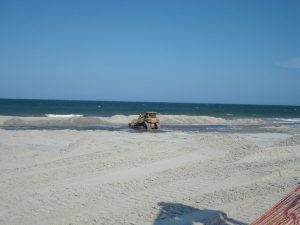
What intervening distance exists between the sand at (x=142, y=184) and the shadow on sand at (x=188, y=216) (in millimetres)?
21

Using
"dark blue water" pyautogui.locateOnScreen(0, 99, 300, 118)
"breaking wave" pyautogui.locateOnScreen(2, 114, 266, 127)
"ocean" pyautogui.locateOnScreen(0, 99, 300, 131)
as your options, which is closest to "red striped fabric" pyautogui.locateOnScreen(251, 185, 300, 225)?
"ocean" pyautogui.locateOnScreen(0, 99, 300, 131)

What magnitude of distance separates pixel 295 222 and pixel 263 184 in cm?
578

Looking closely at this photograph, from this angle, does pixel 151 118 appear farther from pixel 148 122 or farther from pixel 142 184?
pixel 142 184

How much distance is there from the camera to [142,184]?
1006 centimetres

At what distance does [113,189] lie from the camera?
9523 millimetres

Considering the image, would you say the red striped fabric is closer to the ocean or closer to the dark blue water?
the ocean

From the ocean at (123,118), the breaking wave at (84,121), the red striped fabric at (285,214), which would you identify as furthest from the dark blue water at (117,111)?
the red striped fabric at (285,214)

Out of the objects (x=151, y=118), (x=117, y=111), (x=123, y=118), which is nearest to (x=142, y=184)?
(x=151, y=118)

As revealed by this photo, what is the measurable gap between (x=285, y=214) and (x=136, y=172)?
7.29 metres

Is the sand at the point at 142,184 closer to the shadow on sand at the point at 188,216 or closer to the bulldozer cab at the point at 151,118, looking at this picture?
the shadow on sand at the point at 188,216

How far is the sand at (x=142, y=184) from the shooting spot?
7.45 meters

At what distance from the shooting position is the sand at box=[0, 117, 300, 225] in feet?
24.4

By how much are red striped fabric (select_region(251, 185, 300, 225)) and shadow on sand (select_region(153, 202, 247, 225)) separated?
2.06 meters

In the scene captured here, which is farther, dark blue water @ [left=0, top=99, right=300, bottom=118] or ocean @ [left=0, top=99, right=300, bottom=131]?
dark blue water @ [left=0, top=99, right=300, bottom=118]
